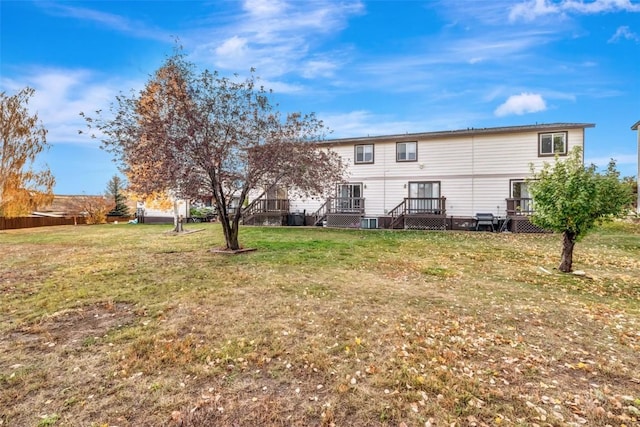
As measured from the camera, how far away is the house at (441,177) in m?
18.3

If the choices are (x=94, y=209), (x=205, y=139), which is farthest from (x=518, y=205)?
(x=94, y=209)

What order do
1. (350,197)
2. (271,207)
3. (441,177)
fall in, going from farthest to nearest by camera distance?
(271,207)
(350,197)
(441,177)

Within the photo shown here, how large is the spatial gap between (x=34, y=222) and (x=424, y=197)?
29272 mm

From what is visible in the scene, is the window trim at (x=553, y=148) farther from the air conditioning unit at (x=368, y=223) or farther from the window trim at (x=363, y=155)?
the air conditioning unit at (x=368, y=223)

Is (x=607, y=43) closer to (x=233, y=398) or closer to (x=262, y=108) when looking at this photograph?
(x=262, y=108)

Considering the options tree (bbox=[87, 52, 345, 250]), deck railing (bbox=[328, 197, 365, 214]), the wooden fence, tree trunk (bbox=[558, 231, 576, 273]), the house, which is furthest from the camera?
the wooden fence

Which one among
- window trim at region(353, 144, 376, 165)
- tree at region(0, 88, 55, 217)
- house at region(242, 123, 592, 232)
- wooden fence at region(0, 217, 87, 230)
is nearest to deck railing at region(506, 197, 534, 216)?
house at region(242, 123, 592, 232)

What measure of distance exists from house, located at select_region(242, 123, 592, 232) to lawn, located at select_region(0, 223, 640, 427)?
10.5 meters

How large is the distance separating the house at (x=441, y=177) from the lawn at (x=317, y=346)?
10.5 m

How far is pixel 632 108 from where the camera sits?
2322 cm

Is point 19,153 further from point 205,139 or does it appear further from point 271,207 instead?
point 205,139

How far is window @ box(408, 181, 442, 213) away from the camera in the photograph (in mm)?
19792

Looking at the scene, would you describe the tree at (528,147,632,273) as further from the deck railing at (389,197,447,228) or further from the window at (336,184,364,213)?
the window at (336,184,364,213)

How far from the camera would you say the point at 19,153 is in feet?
67.1
